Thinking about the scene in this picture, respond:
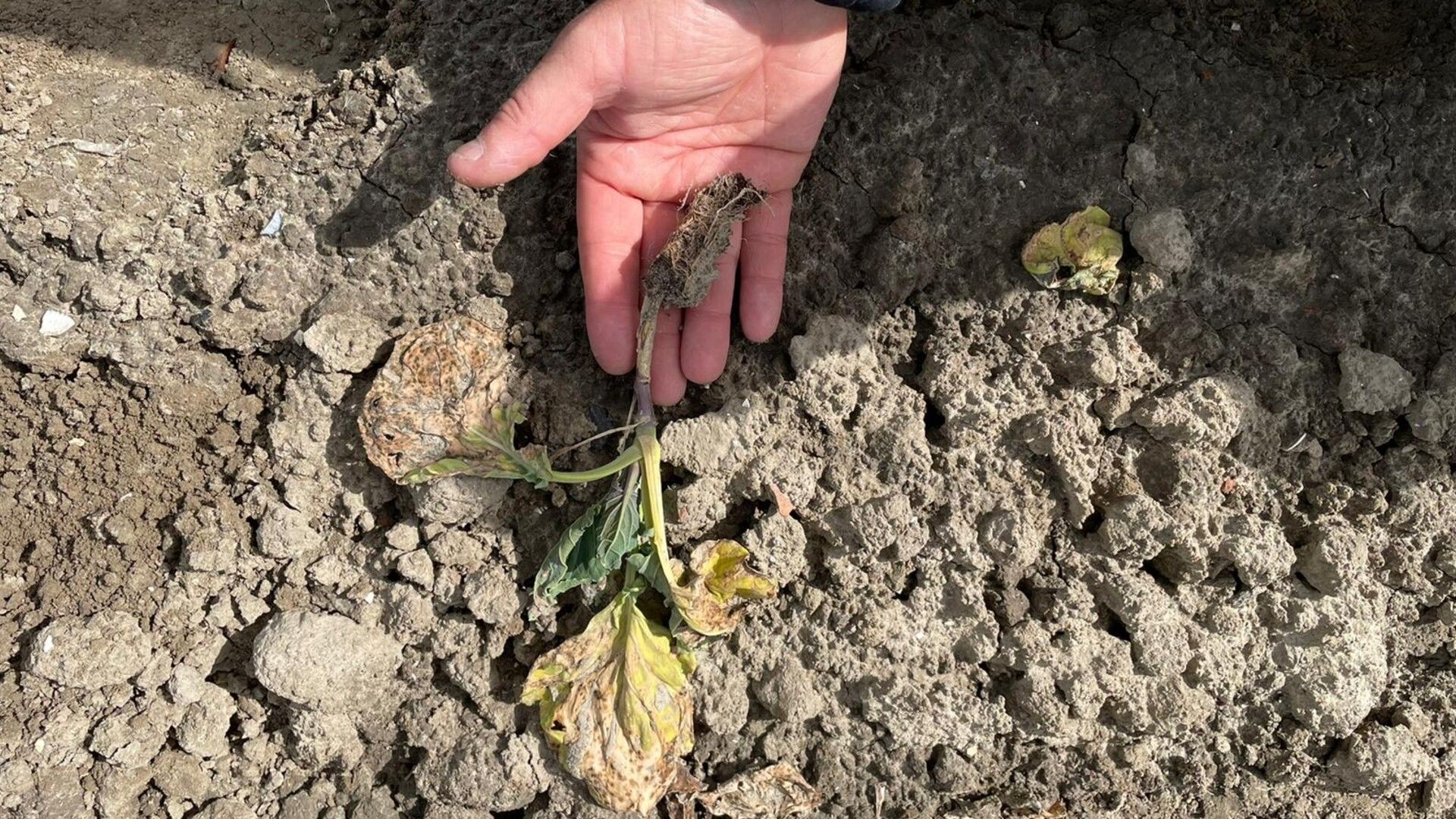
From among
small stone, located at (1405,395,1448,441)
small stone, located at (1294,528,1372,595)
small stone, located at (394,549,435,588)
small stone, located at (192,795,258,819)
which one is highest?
small stone, located at (1405,395,1448,441)

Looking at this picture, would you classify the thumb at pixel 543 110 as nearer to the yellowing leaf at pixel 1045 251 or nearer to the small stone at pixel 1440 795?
the yellowing leaf at pixel 1045 251

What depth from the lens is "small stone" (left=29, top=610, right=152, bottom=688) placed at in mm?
2297

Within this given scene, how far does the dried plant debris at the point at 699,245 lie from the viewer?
2.33 m

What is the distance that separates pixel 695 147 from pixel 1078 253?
1.03 m

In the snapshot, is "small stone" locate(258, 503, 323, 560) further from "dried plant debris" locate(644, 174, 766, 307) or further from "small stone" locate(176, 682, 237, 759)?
"dried plant debris" locate(644, 174, 766, 307)

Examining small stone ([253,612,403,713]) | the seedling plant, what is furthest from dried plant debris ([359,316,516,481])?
small stone ([253,612,403,713])

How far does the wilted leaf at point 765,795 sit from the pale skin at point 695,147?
3.28ft

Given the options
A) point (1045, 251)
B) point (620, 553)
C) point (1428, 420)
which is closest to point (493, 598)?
point (620, 553)

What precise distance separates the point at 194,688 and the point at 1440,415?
321 cm

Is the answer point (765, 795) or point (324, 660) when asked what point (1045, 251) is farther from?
point (324, 660)

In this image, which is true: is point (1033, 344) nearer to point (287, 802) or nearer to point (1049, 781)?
point (1049, 781)

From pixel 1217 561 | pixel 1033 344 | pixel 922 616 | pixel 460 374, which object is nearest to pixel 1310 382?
pixel 1217 561

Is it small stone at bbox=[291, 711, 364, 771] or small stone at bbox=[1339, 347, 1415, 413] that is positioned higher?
small stone at bbox=[1339, 347, 1415, 413]

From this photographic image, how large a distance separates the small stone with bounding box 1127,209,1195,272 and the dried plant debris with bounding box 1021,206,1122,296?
54 millimetres
